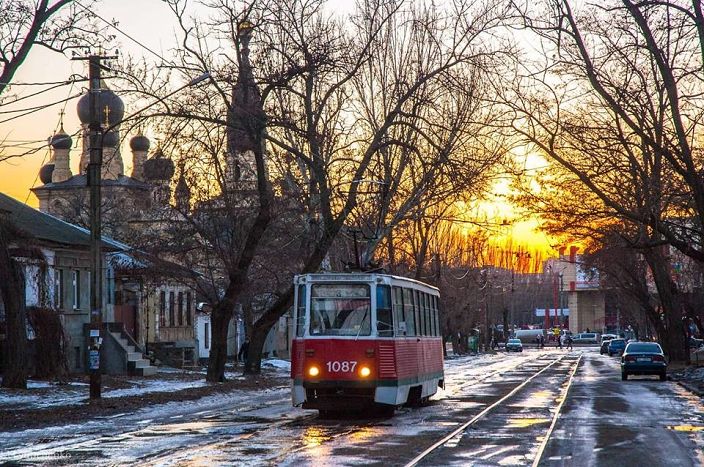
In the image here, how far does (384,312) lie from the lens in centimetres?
2494

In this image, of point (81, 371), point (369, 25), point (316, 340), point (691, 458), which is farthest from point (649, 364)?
point (691, 458)

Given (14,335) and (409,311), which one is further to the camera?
(14,335)

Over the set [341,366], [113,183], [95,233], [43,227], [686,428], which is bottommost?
[686,428]

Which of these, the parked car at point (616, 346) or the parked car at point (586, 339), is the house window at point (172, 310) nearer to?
the parked car at point (616, 346)

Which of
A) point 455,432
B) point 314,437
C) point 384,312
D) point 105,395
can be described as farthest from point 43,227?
point 455,432

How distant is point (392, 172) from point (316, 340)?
24.0m

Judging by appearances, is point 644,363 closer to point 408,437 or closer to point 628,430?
point 628,430

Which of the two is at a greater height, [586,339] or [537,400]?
[586,339]

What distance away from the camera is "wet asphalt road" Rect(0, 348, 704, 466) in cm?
1659

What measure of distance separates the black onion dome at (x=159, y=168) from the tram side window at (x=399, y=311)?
1356 cm

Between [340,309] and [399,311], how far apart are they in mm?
1414

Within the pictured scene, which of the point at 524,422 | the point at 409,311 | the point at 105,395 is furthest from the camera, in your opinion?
the point at 105,395

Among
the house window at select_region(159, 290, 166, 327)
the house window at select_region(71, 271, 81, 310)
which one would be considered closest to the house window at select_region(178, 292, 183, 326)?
the house window at select_region(159, 290, 166, 327)

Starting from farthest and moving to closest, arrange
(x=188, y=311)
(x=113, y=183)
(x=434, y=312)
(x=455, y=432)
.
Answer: (x=113, y=183) < (x=188, y=311) < (x=434, y=312) < (x=455, y=432)
